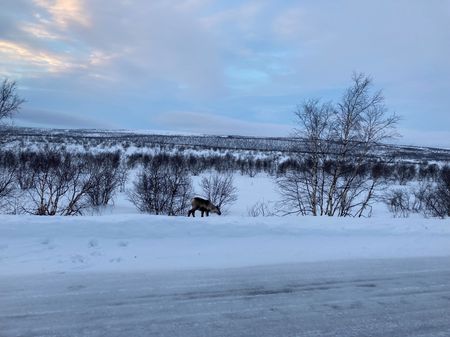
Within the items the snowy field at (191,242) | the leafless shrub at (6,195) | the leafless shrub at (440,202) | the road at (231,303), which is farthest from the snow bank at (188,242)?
the leafless shrub at (440,202)

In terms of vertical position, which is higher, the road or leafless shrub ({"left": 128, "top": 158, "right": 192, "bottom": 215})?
the road

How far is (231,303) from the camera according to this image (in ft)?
15.4

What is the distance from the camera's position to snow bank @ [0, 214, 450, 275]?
6395mm

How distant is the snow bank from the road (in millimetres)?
633

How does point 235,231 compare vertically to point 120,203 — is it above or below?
above

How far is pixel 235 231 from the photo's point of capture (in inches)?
329

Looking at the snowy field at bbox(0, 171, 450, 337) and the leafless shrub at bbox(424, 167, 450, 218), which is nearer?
the snowy field at bbox(0, 171, 450, 337)

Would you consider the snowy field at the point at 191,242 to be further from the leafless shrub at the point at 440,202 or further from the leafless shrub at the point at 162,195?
the leafless shrub at the point at 440,202

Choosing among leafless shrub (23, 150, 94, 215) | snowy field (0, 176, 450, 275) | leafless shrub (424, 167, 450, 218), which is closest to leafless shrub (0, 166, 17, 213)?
leafless shrub (23, 150, 94, 215)

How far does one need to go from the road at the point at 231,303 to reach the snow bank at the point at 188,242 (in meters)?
0.63

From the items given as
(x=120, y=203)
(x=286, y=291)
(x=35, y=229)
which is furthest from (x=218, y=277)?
(x=120, y=203)

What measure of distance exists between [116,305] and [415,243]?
21.8ft

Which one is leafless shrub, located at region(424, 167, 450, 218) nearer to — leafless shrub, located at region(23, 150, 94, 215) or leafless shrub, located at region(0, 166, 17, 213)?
leafless shrub, located at region(23, 150, 94, 215)

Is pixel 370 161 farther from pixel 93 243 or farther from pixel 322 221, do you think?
pixel 93 243
